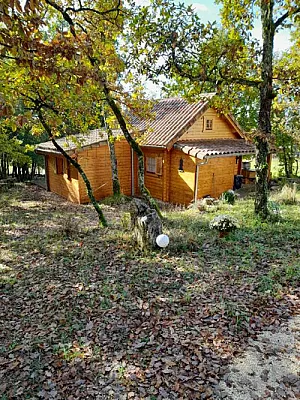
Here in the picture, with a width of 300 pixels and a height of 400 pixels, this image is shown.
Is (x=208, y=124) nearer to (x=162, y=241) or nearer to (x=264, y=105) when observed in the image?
(x=264, y=105)

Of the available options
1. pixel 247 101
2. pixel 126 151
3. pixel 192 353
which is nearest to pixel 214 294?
pixel 192 353

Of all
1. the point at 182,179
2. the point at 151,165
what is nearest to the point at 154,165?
the point at 151,165

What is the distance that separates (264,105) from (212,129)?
740cm

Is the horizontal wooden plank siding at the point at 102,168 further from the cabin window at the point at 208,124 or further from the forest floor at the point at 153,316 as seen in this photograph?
the forest floor at the point at 153,316

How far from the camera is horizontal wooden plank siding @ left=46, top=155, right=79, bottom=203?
1381cm

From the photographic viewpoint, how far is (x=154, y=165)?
46.5 ft

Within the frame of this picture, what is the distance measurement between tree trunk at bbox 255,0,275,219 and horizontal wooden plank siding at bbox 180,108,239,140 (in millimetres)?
6053

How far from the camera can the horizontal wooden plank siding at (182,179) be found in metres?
12.7

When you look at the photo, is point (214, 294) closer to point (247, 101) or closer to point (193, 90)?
point (193, 90)

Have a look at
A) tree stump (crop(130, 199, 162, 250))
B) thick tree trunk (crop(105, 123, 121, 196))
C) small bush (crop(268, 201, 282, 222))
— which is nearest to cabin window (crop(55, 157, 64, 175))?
thick tree trunk (crop(105, 123, 121, 196))

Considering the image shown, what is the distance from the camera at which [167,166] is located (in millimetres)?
13555

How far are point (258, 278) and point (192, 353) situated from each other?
7.22 ft

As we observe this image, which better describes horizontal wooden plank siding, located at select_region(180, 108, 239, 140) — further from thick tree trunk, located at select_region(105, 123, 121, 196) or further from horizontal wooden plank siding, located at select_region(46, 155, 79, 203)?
horizontal wooden plank siding, located at select_region(46, 155, 79, 203)

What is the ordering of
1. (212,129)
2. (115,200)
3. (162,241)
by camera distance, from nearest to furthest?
(162,241), (115,200), (212,129)
